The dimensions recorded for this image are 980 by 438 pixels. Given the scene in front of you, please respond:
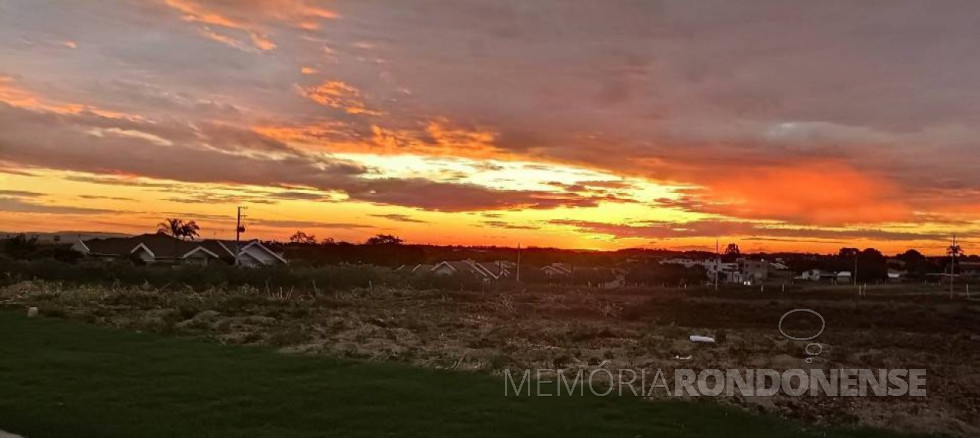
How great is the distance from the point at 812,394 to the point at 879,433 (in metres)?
2.27

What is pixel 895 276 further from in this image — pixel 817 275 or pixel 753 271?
pixel 753 271

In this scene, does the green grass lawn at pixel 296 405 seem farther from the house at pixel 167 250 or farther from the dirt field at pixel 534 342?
the house at pixel 167 250

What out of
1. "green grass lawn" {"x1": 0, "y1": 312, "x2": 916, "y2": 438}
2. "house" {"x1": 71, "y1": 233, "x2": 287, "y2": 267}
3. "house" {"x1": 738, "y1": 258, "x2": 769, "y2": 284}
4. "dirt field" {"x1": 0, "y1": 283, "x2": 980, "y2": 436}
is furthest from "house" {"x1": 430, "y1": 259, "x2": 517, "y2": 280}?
"green grass lawn" {"x1": 0, "y1": 312, "x2": 916, "y2": 438}

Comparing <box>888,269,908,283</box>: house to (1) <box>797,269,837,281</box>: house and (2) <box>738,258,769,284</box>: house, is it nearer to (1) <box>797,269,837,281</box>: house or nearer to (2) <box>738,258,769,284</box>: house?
(1) <box>797,269,837,281</box>: house

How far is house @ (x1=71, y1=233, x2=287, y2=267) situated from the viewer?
60312mm

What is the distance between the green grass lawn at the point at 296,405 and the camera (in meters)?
8.61

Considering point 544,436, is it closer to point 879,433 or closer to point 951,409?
point 879,433

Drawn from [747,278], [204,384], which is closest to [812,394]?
[204,384]

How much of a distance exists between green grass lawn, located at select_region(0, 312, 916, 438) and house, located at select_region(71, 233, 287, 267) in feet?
157

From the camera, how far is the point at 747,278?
344 feet

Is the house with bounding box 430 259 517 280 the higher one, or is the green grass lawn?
the house with bounding box 430 259 517 280

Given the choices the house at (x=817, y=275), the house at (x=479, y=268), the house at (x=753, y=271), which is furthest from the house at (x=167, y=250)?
the house at (x=817, y=275)

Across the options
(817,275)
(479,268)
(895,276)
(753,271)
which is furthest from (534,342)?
(817,275)

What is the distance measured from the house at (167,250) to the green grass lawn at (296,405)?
1886 inches
